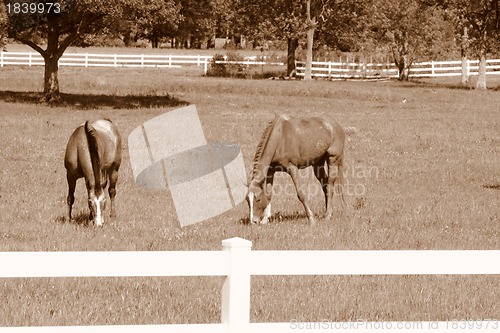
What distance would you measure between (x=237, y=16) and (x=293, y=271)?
69.9m

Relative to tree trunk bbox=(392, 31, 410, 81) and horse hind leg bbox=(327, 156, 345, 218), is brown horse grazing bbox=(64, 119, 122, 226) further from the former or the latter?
tree trunk bbox=(392, 31, 410, 81)

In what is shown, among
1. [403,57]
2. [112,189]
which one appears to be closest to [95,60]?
[403,57]

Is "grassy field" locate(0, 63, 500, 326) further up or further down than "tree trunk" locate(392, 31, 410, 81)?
further down

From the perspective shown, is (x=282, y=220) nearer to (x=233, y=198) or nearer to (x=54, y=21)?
(x=233, y=198)

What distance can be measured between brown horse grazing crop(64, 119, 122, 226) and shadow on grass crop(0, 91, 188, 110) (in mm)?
27599

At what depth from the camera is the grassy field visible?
1031cm

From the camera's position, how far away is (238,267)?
23.1 feet

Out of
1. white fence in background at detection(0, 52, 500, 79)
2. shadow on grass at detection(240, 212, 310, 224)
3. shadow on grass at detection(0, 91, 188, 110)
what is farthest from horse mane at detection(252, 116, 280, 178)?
white fence in background at detection(0, 52, 500, 79)

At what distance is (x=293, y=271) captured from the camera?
7211 mm

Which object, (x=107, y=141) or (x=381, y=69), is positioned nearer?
(x=107, y=141)

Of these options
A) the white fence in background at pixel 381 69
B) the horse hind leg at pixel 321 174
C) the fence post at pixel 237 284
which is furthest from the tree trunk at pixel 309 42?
the fence post at pixel 237 284

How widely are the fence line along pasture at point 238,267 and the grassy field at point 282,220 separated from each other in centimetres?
259

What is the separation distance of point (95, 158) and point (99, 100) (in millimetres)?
31988

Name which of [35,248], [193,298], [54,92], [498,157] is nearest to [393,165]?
[498,157]
